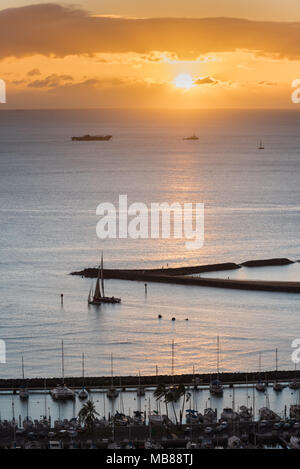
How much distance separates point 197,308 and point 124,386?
33.0 ft

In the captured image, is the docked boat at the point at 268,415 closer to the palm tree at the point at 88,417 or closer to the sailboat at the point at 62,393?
the palm tree at the point at 88,417

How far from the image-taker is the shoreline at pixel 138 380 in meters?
25.5

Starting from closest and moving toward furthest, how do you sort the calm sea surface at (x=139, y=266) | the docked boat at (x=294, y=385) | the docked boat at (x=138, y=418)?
the docked boat at (x=138, y=418)
the docked boat at (x=294, y=385)
the calm sea surface at (x=139, y=266)

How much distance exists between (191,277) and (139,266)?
125 inches

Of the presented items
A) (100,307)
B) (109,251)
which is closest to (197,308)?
(100,307)

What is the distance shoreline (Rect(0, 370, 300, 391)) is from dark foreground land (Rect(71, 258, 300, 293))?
12.6 metres

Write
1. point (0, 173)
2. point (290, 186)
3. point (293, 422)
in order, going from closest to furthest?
point (293, 422) → point (290, 186) → point (0, 173)

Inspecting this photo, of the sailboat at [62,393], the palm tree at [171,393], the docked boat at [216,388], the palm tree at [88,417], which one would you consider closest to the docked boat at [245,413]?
the palm tree at [171,393]

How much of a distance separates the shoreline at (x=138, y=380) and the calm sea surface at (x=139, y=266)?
3.90ft

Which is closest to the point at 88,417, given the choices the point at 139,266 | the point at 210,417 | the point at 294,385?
the point at 210,417

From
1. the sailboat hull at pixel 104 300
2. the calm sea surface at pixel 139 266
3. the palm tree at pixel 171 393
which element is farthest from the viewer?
the sailboat hull at pixel 104 300

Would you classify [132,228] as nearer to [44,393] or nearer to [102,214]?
[102,214]
